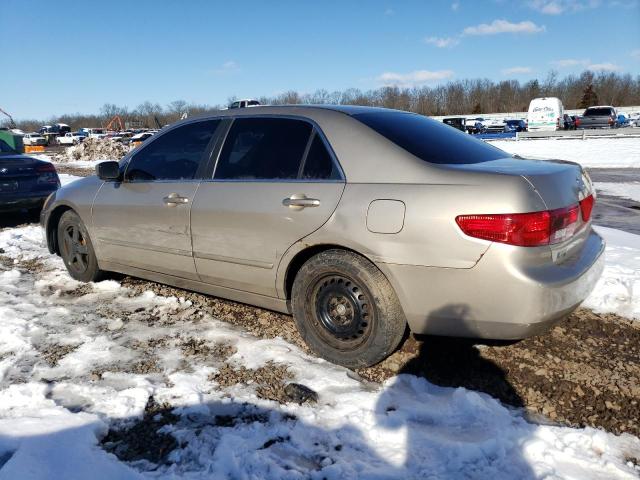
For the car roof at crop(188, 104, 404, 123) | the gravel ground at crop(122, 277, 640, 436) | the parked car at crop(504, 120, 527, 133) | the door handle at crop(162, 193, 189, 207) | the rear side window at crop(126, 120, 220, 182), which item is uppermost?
the parked car at crop(504, 120, 527, 133)

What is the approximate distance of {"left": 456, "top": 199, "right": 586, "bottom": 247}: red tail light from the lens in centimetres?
250

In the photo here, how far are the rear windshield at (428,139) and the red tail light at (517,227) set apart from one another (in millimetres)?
537

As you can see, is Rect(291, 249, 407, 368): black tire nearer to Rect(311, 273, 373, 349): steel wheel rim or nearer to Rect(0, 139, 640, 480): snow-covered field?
Rect(311, 273, 373, 349): steel wheel rim

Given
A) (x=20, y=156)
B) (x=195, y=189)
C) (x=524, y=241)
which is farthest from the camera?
(x=20, y=156)

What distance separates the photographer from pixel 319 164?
10.4ft

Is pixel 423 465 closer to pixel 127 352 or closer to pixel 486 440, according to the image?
pixel 486 440

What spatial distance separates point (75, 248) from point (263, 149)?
259 centimetres

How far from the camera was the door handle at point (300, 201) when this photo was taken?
121 inches

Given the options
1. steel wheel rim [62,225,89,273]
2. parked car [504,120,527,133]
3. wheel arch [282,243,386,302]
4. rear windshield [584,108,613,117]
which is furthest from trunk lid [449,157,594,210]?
parked car [504,120,527,133]

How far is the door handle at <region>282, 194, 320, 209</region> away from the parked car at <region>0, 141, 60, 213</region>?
243 inches

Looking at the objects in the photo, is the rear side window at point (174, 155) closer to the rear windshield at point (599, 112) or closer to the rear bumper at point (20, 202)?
the rear bumper at point (20, 202)

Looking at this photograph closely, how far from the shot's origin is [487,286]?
8.42 feet

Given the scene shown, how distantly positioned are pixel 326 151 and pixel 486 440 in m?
1.90

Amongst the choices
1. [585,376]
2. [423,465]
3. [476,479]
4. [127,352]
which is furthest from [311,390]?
[585,376]
